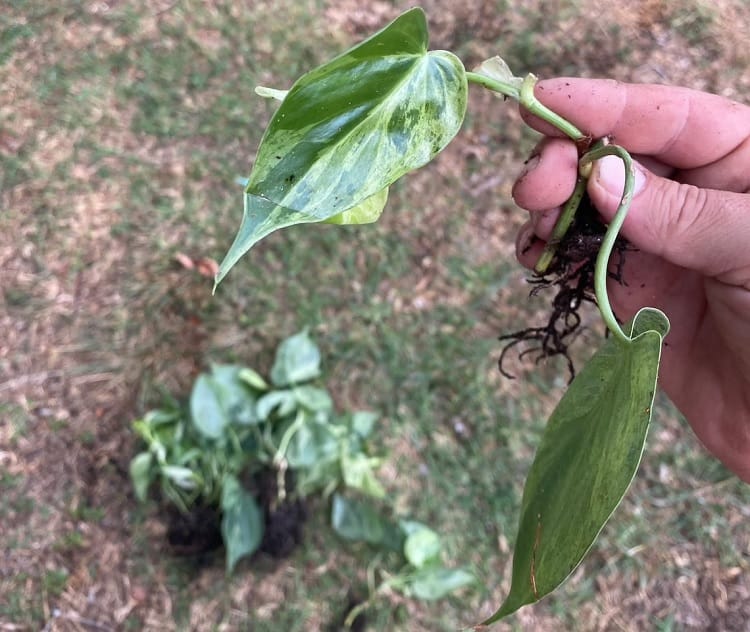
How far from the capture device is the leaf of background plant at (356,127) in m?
0.42

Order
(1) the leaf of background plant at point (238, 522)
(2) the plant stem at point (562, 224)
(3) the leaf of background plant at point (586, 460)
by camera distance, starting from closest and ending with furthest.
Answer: (3) the leaf of background plant at point (586, 460) → (2) the plant stem at point (562, 224) → (1) the leaf of background plant at point (238, 522)

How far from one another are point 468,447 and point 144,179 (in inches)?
30.2

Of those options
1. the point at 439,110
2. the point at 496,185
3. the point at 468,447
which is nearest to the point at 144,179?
the point at 496,185

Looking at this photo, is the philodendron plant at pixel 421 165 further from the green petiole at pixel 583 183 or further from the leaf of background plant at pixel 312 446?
the leaf of background plant at pixel 312 446

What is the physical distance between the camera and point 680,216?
1.93ft

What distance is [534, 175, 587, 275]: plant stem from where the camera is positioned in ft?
2.01

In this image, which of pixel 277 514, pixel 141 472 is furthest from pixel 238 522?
pixel 141 472

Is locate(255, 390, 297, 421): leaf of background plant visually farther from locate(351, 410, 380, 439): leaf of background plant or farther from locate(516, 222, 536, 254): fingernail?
locate(516, 222, 536, 254): fingernail

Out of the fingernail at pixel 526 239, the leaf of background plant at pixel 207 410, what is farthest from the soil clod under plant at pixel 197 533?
the fingernail at pixel 526 239

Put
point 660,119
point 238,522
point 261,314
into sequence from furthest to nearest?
point 261,314
point 238,522
point 660,119

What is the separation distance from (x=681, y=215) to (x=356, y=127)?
1.01 feet

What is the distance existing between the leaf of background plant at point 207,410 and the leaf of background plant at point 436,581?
0.39 meters

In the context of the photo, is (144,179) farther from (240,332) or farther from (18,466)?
(18,466)

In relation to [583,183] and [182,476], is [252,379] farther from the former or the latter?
[583,183]
